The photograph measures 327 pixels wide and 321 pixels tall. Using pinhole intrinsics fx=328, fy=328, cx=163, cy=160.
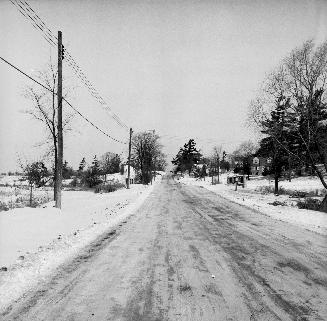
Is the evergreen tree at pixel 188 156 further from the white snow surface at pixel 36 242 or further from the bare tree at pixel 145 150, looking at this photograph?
the white snow surface at pixel 36 242

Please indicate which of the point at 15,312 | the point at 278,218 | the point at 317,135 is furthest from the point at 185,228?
the point at 317,135

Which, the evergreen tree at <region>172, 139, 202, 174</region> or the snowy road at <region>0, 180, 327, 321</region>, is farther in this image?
the evergreen tree at <region>172, 139, 202, 174</region>

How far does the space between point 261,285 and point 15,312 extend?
12.0 feet

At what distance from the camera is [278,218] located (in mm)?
14836

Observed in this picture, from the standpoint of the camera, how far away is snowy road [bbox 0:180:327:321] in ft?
13.9

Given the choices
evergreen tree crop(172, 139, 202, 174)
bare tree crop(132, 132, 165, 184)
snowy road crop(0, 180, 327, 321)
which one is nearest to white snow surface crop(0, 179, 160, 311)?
snowy road crop(0, 180, 327, 321)

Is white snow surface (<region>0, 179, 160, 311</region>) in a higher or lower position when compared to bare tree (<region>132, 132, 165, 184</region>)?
lower

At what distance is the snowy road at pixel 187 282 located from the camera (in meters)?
4.24

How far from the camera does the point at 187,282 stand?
5.45m

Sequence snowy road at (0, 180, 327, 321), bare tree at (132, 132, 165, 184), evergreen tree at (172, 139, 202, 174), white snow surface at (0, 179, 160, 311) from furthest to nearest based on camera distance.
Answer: evergreen tree at (172, 139, 202, 174), bare tree at (132, 132, 165, 184), white snow surface at (0, 179, 160, 311), snowy road at (0, 180, 327, 321)

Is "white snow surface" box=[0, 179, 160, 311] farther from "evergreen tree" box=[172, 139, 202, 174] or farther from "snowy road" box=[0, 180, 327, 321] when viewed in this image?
"evergreen tree" box=[172, 139, 202, 174]

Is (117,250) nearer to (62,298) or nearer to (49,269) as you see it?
(49,269)

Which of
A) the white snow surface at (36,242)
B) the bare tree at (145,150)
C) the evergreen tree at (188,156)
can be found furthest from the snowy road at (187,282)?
the evergreen tree at (188,156)

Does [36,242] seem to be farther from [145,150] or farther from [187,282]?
[145,150]
